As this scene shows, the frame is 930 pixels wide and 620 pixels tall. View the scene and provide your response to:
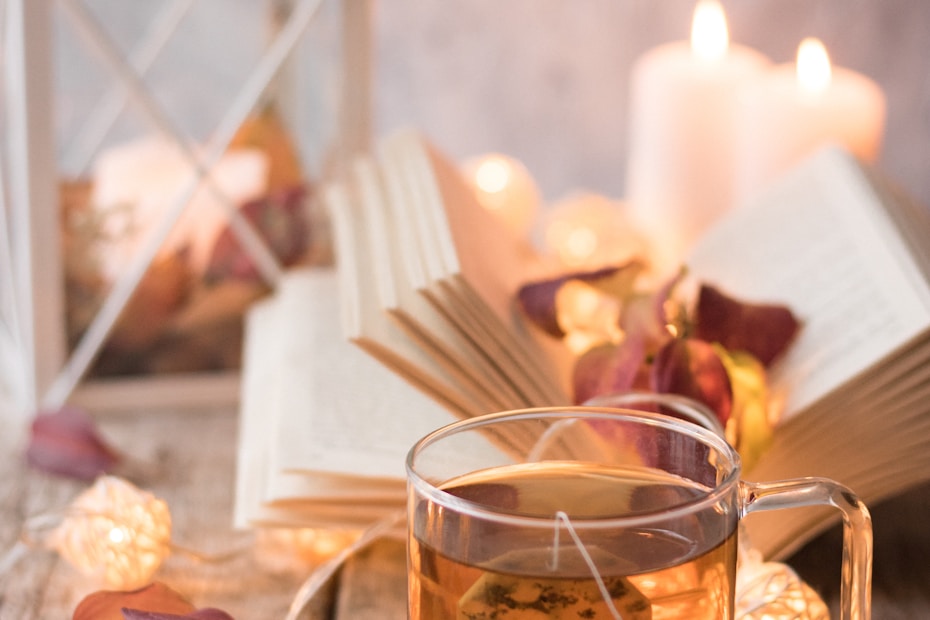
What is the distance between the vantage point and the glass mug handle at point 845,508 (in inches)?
10.8

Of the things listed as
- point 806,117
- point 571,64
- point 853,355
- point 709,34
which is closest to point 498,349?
point 853,355

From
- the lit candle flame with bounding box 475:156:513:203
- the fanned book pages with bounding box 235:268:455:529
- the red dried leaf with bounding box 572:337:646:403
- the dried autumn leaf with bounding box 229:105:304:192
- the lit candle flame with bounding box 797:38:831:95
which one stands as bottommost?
the fanned book pages with bounding box 235:268:455:529

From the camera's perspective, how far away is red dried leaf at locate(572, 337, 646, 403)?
0.40 meters

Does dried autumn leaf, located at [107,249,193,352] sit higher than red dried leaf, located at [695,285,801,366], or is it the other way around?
red dried leaf, located at [695,285,801,366]

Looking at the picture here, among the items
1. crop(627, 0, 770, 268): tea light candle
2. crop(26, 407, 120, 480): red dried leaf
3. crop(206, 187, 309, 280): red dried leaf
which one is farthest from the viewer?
crop(627, 0, 770, 268): tea light candle

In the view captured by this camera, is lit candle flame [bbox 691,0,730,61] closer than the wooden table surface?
No

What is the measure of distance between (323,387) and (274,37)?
28cm

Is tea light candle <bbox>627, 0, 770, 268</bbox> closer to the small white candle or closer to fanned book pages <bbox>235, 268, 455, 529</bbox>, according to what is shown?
the small white candle

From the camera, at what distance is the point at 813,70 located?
71 centimetres

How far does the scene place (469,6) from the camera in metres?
1.01

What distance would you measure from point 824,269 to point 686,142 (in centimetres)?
33

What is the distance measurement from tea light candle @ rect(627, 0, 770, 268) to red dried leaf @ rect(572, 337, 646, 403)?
383 mm

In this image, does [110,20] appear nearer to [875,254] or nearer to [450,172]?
[450,172]

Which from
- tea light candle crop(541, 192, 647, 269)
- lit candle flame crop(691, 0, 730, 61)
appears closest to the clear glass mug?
tea light candle crop(541, 192, 647, 269)
